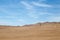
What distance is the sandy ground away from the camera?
188cm

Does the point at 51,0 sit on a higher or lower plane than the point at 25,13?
higher

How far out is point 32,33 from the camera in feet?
6.18

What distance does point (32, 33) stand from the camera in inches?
74.2

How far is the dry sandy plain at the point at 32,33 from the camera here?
1884 millimetres

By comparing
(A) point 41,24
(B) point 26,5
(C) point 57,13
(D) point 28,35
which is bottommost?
(D) point 28,35

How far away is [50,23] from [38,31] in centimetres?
19

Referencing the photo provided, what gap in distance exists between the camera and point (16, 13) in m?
1.90

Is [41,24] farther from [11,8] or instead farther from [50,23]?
[11,8]

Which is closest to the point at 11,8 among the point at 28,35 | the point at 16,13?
the point at 16,13

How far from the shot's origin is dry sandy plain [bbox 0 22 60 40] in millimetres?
1884

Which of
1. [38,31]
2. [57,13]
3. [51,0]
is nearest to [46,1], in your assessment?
[51,0]

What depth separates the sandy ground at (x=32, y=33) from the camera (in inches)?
74.1

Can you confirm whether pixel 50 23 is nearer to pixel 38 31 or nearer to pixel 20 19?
pixel 38 31

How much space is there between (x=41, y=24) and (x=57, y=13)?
9.6 inches
